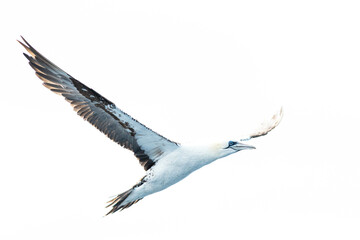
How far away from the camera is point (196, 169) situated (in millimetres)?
14445

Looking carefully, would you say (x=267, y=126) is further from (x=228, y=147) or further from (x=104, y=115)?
(x=104, y=115)

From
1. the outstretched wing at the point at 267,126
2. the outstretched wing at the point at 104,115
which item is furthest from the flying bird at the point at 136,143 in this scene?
the outstretched wing at the point at 267,126

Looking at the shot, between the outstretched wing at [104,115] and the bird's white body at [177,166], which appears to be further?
the bird's white body at [177,166]

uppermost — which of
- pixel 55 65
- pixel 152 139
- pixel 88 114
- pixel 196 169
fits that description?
pixel 55 65

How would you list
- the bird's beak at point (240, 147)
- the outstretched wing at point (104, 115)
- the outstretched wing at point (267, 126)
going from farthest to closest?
the outstretched wing at point (267, 126) < the bird's beak at point (240, 147) < the outstretched wing at point (104, 115)

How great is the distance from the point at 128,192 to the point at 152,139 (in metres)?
1.27

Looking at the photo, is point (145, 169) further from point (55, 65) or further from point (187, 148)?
point (55, 65)

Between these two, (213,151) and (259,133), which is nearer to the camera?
(213,151)

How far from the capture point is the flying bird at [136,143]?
45.1ft

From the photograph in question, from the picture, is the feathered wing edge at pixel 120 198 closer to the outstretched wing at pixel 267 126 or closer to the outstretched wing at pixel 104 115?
the outstretched wing at pixel 104 115

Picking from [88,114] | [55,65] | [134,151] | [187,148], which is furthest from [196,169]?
[55,65]

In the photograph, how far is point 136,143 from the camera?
14.6 metres

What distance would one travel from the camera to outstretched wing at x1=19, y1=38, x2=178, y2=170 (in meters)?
13.7

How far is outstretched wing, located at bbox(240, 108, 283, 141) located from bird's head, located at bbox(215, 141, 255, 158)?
0.82 meters
